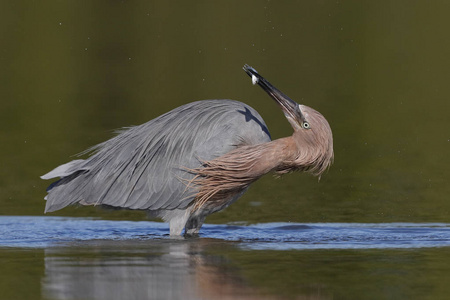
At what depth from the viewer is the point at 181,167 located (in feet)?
33.7

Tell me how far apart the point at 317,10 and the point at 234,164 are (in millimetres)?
19189

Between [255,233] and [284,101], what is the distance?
1.49 meters

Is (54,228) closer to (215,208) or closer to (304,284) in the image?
(215,208)

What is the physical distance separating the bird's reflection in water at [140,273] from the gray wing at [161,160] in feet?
3.50

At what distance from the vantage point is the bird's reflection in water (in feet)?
22.7

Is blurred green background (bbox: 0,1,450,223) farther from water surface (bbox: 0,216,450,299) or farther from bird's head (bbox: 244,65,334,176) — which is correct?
bird's head (bbox: 244,65,334,176)

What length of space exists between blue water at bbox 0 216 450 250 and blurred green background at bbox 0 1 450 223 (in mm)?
401

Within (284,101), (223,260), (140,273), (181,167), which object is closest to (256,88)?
(181,167)

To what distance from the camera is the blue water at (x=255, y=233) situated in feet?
30.6

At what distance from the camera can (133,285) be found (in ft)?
23.5

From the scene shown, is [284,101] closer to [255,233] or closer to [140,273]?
[255,233]

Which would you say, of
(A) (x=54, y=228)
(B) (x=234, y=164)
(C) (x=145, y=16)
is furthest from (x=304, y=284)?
(C) (x=145, y=16)

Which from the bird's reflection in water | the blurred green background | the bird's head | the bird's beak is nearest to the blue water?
the blurred green background

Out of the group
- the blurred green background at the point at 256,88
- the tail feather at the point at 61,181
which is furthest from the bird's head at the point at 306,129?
the tail feather at the point at 61,181
